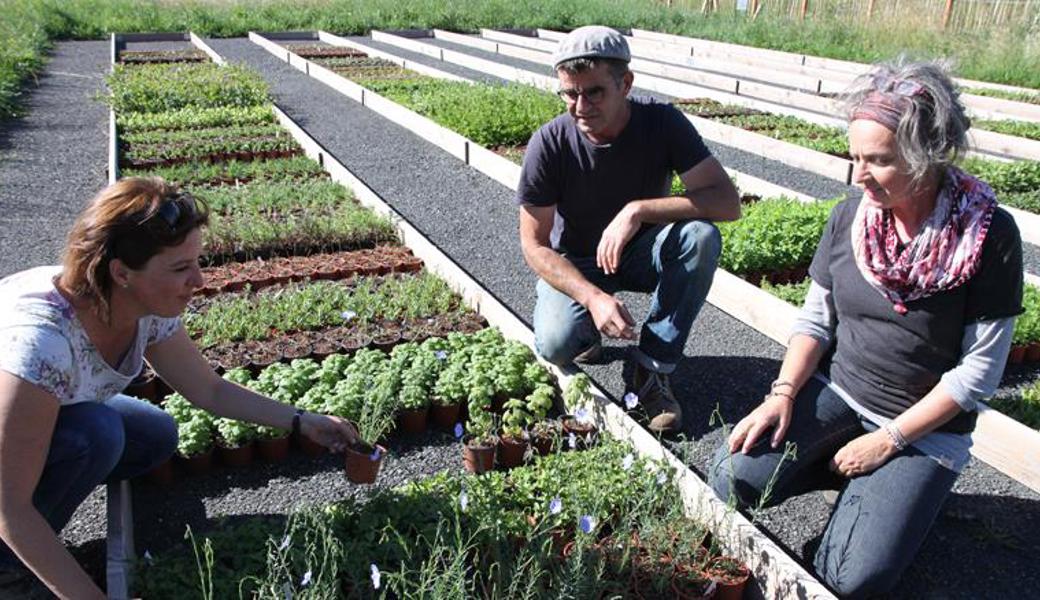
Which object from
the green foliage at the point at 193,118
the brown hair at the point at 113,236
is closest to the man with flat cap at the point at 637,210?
the brown hair at the point at 113,236

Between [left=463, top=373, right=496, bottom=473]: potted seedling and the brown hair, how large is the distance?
4.99 ft

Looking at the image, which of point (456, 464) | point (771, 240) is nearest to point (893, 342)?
point (456, 464)

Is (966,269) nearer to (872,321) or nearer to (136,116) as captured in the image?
(872,321)

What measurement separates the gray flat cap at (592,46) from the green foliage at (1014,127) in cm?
814

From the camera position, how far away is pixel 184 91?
11.4m

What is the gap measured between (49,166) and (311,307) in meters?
5.52

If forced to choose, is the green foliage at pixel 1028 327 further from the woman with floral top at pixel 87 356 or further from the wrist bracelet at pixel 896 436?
the woman with floral top at pixel 87 356

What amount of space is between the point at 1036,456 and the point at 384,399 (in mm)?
2624

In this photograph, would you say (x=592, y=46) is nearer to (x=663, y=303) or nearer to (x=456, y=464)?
(x=663, y=303)

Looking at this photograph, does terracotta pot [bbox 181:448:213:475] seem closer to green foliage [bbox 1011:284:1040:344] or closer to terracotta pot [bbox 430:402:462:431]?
terracotta pot [bbox 430:402:462:431]

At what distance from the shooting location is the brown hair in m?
2.29

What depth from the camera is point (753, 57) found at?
1786 centimetres

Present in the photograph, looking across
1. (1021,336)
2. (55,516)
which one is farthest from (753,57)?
(55,516)

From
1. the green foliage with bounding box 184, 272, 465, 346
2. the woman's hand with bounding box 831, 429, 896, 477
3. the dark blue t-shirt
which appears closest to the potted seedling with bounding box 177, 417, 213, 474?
the green foliage with bounding box 184, 272, 465, 346
